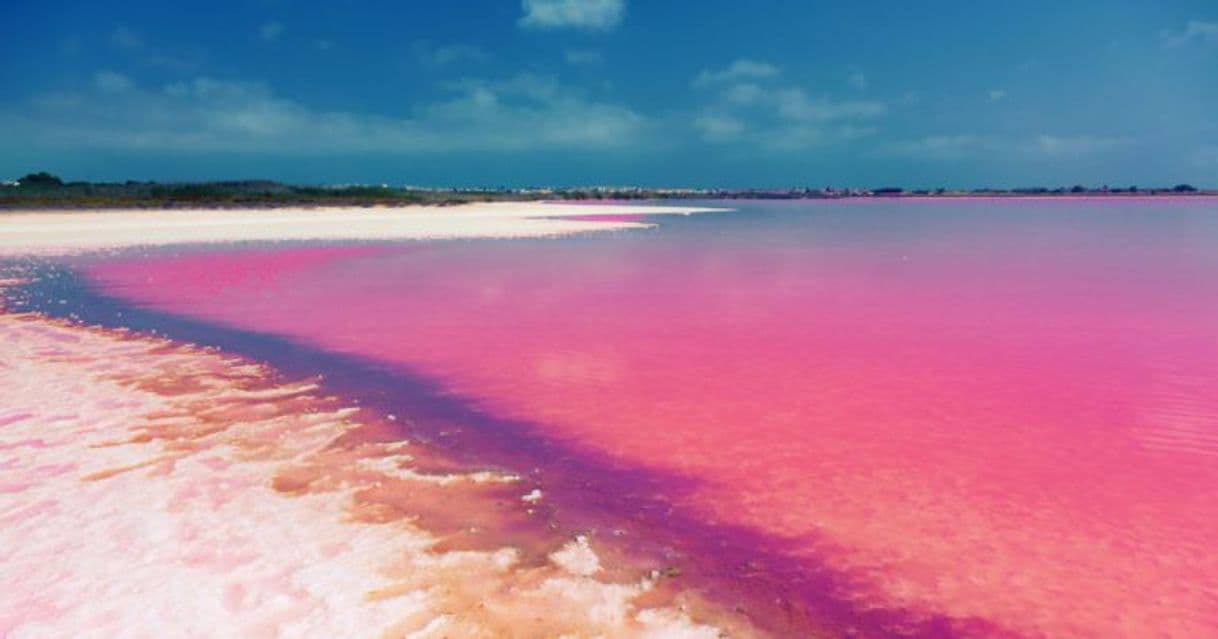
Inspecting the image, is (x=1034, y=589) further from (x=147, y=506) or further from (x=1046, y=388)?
(x=147, y=506)

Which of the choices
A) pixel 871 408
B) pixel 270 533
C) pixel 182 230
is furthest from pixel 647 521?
pixel 182 230

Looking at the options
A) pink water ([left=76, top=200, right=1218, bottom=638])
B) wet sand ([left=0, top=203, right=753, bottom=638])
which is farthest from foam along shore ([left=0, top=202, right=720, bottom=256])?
wet sand ([left=0, top=203, right=753, bottom=638])

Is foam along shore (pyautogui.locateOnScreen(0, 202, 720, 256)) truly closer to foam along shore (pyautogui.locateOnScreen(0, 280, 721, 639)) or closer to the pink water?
the pink water

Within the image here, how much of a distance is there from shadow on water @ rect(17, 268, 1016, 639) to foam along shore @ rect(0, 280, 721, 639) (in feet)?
0.95

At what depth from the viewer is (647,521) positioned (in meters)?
4.90

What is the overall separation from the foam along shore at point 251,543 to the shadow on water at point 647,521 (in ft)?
0.95

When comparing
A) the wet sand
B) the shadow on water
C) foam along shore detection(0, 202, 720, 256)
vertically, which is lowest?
foam along shore detection(0, 202, 720, 256)

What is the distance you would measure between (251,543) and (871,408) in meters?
4.92

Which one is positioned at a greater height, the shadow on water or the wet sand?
the wet sand

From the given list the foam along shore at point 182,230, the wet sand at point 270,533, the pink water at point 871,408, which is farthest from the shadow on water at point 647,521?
the foam along shore at point 182,230

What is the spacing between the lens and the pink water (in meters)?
4.18

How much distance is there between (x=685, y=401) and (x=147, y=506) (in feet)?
13.8

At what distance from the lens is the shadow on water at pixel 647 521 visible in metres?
3.84

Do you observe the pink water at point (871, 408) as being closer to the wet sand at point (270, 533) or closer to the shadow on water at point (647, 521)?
the shadow on water at point (647, 521)
